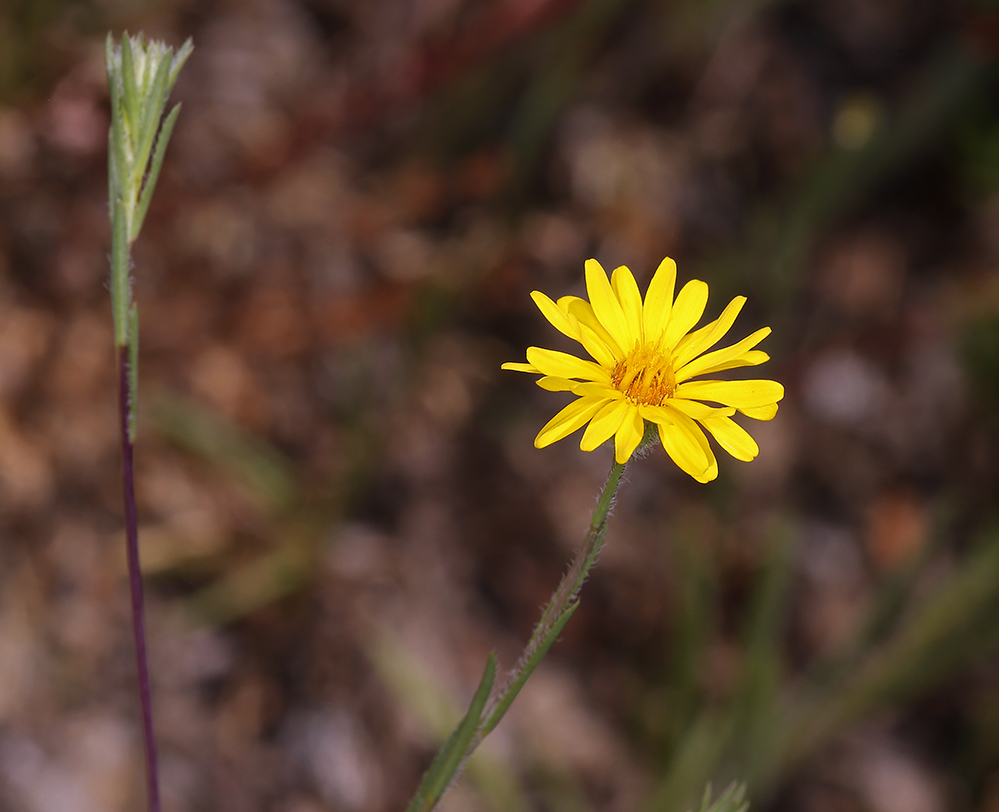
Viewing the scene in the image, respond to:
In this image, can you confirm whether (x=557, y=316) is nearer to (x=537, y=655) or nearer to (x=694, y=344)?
(x=694, y=344)

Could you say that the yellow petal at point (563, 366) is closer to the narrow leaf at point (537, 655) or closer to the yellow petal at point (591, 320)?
the yellow petal at point (591, 320)

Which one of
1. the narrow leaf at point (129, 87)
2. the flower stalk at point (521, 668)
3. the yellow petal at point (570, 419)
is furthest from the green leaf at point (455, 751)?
the narrow leaf at point (129, 87)

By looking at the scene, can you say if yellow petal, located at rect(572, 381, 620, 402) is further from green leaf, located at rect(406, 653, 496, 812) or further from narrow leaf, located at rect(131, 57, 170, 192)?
narrow leaf, located at rect(131, 57, 170, 192)

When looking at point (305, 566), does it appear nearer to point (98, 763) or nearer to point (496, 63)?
point (98, 763)

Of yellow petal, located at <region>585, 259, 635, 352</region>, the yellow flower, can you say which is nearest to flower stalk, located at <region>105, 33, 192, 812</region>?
the yellow flower

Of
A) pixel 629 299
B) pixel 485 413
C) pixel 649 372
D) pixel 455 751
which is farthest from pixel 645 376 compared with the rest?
pixel 485 413

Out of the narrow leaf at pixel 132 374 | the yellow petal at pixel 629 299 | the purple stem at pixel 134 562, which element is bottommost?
the purple stem at pixel 134 562
